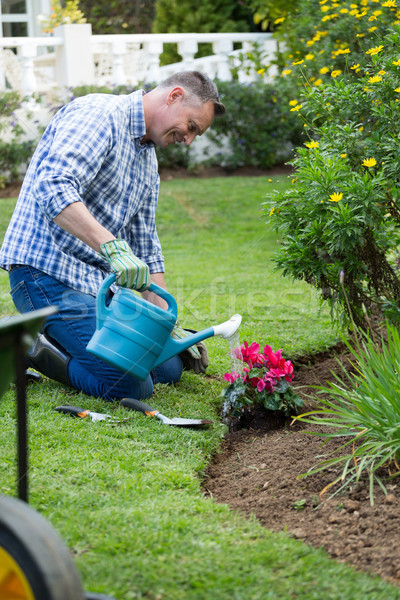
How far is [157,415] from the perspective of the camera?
9.25 feet

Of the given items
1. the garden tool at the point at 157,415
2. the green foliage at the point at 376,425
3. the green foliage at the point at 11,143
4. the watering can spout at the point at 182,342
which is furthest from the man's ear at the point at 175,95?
the green foliage at the point at 11,143

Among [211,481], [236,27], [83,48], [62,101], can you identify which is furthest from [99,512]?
[236,27]

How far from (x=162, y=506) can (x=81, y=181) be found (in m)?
1.50

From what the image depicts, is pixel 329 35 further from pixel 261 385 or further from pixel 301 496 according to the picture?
pixel 301 496

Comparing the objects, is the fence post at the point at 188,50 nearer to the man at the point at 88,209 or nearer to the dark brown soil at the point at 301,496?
the man at the point at 88,209

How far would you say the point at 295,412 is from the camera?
114 inches

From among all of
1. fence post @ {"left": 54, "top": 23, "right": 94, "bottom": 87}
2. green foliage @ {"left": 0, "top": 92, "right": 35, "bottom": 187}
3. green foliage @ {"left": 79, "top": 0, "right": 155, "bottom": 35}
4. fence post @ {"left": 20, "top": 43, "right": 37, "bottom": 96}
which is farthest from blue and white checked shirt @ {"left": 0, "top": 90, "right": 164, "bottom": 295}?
green foliage @ {"left": 79, "top": 0, "right": 155, "bottom": 35}

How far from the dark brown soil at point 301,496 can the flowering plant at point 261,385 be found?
0.10m

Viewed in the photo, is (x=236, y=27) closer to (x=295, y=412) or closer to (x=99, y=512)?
(x=295, y=412)

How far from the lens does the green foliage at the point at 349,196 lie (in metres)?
2.70

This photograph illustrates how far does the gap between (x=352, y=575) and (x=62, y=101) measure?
8.05m

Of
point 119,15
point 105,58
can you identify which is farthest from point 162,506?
point 119,15

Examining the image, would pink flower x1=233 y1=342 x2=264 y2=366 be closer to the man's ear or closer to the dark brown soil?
the dark brown soil

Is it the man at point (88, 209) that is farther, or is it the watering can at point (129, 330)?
the man at point (88, 209)
